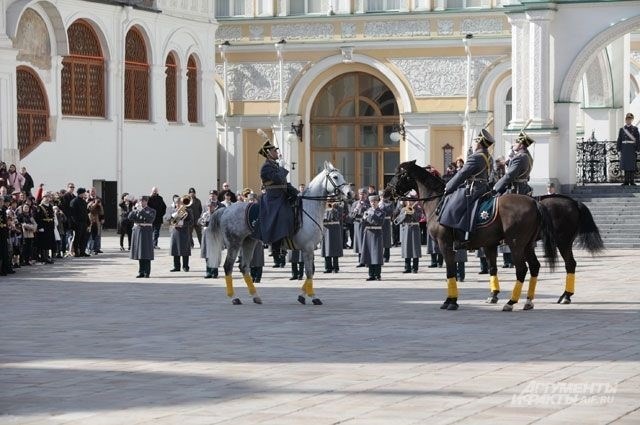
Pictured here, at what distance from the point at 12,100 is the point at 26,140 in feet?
6.61

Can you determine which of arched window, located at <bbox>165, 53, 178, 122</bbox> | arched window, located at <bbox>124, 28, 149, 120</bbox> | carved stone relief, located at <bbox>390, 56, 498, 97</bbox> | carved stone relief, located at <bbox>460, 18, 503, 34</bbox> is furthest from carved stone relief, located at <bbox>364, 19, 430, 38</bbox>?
arched window, located at <bbox>124, 28, 149, 120</bbox>

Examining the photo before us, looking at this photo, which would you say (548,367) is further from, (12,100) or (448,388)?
(12,100)

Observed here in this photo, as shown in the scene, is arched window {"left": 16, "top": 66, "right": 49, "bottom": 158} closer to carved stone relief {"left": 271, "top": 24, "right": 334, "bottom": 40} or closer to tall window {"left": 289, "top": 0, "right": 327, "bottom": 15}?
carved stone relief {"left": 271, "top": 24, "right": 334, "bottom": 40}

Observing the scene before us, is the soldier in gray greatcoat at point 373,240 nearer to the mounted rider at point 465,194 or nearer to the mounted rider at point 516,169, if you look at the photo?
the mounted rider at point 516,169

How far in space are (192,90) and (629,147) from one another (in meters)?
17.6

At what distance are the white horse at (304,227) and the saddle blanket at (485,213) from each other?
194 centimetres

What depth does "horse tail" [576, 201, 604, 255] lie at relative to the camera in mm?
21000

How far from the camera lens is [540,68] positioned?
38281 millimetres

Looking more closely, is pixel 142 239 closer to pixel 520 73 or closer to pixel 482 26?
pixel 520 73

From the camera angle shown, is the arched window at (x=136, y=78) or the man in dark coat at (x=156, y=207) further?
the arched window at (x=136, y=78)

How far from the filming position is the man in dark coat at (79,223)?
36250mm

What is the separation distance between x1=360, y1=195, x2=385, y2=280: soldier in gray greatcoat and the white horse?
5.41m

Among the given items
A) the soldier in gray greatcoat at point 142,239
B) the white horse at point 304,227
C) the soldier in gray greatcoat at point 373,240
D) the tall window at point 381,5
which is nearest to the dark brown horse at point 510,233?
the white horse at point 304,227

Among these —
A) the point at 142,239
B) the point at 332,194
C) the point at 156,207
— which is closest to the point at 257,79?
the point at 156,207
